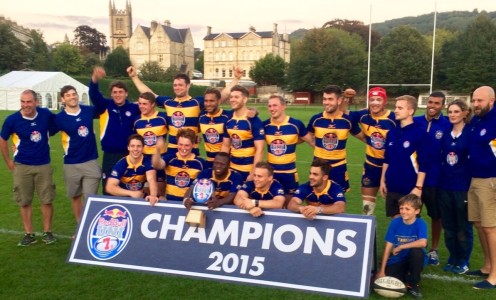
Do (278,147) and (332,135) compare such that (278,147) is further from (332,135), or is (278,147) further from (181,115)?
(181,115)

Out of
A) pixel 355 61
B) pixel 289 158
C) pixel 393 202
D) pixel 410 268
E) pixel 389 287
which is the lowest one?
pixel 389 287

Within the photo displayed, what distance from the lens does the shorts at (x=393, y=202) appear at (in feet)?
16.6

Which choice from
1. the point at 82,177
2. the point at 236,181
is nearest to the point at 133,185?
the point at 82,177

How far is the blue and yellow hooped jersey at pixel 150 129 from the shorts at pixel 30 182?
1.26 m

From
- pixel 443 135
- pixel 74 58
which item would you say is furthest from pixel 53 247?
pixel 74 58

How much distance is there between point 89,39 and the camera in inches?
4309

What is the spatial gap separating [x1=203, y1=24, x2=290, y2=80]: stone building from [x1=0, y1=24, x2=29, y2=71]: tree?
137ft

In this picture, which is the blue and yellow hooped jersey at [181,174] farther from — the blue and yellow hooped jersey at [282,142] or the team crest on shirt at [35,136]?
the team crest on shirt at [35,136]

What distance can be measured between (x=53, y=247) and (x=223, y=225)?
2417 mm

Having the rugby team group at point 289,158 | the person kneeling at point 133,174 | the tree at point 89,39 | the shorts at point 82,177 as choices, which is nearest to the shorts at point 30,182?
the rugby team group at point 289,158

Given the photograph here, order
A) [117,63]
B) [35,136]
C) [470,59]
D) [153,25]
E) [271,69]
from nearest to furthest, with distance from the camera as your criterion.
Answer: [35,136] < [470,59] < [271,69] < [117,63] < [153,25]

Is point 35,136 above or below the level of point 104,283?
above

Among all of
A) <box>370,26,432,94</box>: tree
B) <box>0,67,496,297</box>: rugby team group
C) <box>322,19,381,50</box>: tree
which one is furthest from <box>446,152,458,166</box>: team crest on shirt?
<box>322,19,381,50</box>: tree

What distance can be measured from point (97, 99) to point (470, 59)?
47802mm
